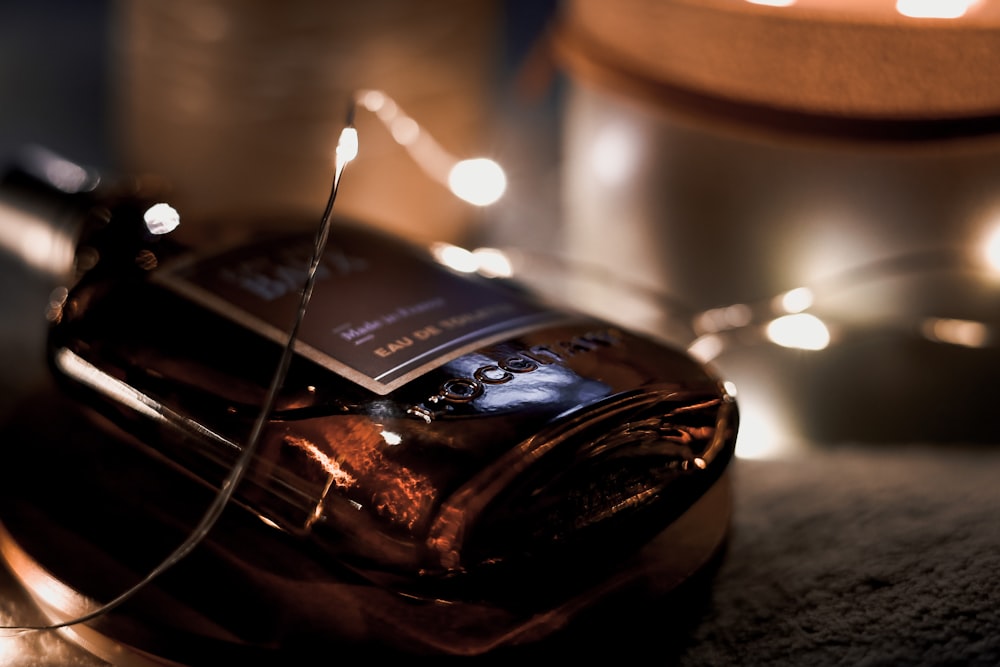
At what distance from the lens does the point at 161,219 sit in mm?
369

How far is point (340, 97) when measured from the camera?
0.50 m

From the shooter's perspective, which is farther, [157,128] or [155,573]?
[157,128]

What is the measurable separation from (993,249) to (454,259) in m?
0.21

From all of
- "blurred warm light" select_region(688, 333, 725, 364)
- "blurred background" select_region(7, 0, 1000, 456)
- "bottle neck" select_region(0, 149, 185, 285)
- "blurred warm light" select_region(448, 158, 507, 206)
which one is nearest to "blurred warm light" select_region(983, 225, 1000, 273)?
"blurred background" select_region(7, 0, 1000, 456)

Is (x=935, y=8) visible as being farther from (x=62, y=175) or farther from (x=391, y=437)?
(x=62, y=175)

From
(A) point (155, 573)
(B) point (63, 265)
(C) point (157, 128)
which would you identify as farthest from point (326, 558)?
(C) point (157, 128)

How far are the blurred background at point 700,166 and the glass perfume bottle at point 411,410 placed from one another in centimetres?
6

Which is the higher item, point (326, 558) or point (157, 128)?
point (157, 128)

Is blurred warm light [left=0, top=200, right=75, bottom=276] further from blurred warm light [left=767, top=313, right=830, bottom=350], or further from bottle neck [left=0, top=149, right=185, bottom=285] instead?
blurred warm light [left=767, top=313, right=830, bottom=350]

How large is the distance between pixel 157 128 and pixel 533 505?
0.36 meters

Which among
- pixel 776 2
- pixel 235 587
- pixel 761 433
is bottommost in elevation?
pixel 235 587

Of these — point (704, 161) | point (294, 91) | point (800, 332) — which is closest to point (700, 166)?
point (704, 161)

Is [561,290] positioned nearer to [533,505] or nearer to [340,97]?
[340,97]

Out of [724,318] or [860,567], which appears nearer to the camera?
[860,567]
